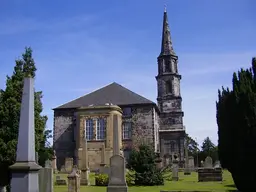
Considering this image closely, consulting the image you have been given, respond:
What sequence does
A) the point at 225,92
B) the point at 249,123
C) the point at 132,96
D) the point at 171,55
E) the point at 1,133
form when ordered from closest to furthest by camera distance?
the point at 249,123, the point at 1,133, the point at 225,92, the point at 132,96, the point at 171,55

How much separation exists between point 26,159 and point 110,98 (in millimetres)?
42883

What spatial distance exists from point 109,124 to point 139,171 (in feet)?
73.4

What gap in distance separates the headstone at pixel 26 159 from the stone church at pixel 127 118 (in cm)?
3518

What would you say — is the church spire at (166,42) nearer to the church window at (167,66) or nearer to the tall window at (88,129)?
the church window at (167,66)

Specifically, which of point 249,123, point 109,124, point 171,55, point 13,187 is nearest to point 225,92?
point 249,123

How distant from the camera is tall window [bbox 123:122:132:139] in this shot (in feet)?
160

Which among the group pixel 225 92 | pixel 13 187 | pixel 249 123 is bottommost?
pixel 13 187

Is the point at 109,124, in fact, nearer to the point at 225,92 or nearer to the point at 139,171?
the point at 139,171

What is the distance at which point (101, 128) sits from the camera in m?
45.7

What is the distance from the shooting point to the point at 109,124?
146 feet

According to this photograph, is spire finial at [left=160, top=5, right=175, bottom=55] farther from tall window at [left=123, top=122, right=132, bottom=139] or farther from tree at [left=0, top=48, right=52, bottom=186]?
tree at [left=0, top=48, right=52, bottom=186]

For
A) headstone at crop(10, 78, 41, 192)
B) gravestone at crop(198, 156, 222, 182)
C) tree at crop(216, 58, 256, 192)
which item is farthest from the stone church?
headstone at crop(10, 78, 41, 192)

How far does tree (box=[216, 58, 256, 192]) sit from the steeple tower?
37629 millimetres

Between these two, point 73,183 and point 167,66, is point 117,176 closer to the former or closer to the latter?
point 73,183
